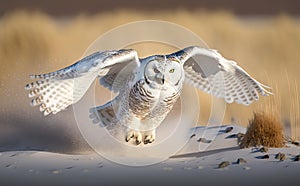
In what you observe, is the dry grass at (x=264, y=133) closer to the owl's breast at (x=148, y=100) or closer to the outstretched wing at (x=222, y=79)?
the outstretched wing at (x=222, y=79)

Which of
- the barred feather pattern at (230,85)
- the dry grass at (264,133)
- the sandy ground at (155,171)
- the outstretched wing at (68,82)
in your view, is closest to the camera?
the outstretched wing at (68,82)

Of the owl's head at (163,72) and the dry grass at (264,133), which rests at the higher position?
the owl's head at (163,72)

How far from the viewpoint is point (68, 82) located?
6578mm

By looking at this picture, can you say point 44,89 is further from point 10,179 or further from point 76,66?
point 10,179

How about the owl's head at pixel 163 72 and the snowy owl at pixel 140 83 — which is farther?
the owl's head at pixel 163 72

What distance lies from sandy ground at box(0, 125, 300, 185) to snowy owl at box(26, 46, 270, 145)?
735 mm

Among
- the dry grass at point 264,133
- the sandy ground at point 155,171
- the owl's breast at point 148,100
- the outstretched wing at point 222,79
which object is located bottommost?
the sandy ground at point 155,171

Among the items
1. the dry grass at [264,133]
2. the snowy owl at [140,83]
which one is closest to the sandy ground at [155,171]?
the dry grass at [264,133]

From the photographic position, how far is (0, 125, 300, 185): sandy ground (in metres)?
6.60

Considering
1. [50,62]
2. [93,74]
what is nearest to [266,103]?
[93,74]

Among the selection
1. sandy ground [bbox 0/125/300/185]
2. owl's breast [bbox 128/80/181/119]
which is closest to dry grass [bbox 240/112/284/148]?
sandy ground [bbox 0/125/300/185]

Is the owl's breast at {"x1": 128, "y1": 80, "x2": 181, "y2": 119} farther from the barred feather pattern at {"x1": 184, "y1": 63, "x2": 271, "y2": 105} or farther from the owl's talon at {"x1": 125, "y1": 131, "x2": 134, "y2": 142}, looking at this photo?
the barred feather pattern at {"x1": 184, "y1": 63, "x2": 271, "y2": 105}

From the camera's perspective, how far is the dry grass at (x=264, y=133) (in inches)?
331

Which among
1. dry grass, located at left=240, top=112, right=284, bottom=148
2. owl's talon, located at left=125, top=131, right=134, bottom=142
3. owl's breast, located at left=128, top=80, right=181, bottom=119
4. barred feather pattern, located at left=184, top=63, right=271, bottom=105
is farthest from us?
dry grass, located at left=240, top=112, right=284, bottom=148
